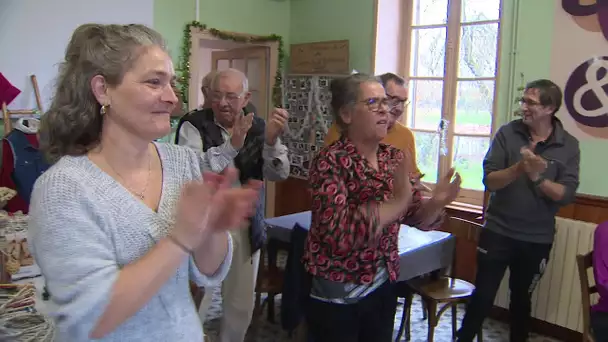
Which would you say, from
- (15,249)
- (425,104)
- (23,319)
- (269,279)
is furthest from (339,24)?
(23,319)

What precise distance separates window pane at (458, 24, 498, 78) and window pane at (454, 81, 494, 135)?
89 millimetres

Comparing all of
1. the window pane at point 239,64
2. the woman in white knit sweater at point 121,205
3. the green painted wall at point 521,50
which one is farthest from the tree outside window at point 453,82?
the woman in white knit sweater at point 121,205

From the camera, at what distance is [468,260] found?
3.89 m

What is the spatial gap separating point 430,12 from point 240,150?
2817 mm

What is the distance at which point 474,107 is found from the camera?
13.6ft

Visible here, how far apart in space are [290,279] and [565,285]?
2106 millimetres

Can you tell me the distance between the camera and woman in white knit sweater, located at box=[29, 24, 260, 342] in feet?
2.97

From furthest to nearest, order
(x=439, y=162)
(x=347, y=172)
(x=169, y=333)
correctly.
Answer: (x=439, y=162)
(x=347, y=172)
(x=169, y=333)

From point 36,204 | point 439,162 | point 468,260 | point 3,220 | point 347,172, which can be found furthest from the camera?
point 439,162

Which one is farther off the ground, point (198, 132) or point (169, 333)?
point (198, 132)

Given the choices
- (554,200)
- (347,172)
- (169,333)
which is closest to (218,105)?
(347,172)

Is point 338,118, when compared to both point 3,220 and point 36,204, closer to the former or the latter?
point 36,204

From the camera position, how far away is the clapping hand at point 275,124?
2.34 m

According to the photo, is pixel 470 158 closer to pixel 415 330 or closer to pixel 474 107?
pixel 474 107
